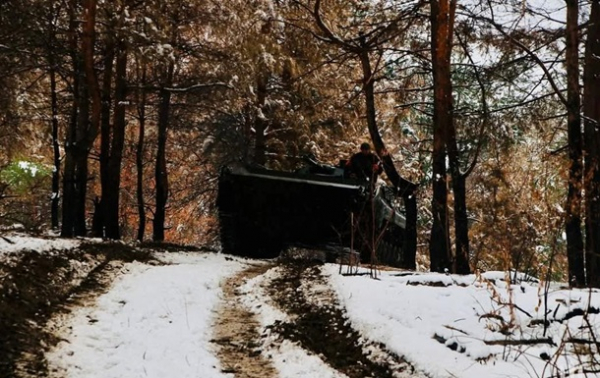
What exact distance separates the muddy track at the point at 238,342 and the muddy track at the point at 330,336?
317mm

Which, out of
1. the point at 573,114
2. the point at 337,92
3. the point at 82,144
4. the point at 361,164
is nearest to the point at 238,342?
the point at 573,114

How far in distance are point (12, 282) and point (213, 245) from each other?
20483 mm

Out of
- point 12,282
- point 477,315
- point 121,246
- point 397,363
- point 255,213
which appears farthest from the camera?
point 255,213

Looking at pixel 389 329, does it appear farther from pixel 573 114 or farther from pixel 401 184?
pixel 401 184

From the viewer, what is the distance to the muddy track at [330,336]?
16.9 feet

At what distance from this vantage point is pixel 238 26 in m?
14.6

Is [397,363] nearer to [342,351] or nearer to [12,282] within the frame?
[342,351]

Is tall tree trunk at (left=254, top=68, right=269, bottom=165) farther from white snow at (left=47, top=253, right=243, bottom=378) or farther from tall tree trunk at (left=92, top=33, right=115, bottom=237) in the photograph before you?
white snow at (left=47, top=253, right=243, bottom=378)

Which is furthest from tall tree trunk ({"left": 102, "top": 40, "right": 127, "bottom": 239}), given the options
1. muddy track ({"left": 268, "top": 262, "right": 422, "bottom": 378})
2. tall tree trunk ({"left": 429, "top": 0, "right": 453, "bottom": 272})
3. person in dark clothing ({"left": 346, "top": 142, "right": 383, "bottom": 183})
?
muddy track ({"left": 268, "top": 262, "right": 422, "bottom": 378})

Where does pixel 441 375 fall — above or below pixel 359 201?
below

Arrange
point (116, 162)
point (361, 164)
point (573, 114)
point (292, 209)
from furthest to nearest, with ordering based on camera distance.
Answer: point (116, 162) < point (361, 164) < point (292, 209) < point (573, 114)

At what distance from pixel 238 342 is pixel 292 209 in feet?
22.6

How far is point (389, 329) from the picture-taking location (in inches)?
223

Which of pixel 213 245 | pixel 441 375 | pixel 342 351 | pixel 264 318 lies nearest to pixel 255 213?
pixel 264 318
